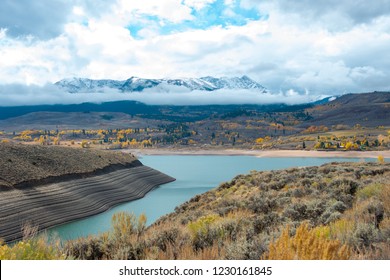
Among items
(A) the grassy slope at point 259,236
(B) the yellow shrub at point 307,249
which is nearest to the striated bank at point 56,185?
(A) the grassy slope at point 259,236

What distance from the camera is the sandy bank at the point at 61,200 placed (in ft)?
119

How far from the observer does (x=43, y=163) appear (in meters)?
51.7

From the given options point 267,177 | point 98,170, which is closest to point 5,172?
point 98,170

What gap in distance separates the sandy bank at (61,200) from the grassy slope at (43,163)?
126cm

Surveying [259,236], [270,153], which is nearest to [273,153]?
[270,153]

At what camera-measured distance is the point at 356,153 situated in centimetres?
15288

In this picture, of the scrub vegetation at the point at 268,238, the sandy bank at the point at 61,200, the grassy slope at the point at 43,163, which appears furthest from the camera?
the grassy slope at the point at 43,163

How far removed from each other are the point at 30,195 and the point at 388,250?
3960 cm

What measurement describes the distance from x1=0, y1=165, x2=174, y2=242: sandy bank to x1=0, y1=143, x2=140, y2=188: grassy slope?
49.6 inches

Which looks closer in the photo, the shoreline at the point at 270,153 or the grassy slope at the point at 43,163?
the grassy slope at the point at 43,163

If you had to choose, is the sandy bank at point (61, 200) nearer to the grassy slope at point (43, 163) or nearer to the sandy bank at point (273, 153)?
the grassy slope at point (43, 163)

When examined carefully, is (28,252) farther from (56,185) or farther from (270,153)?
(270,153)

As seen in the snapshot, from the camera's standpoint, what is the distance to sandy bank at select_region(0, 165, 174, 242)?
36125 millimetres
